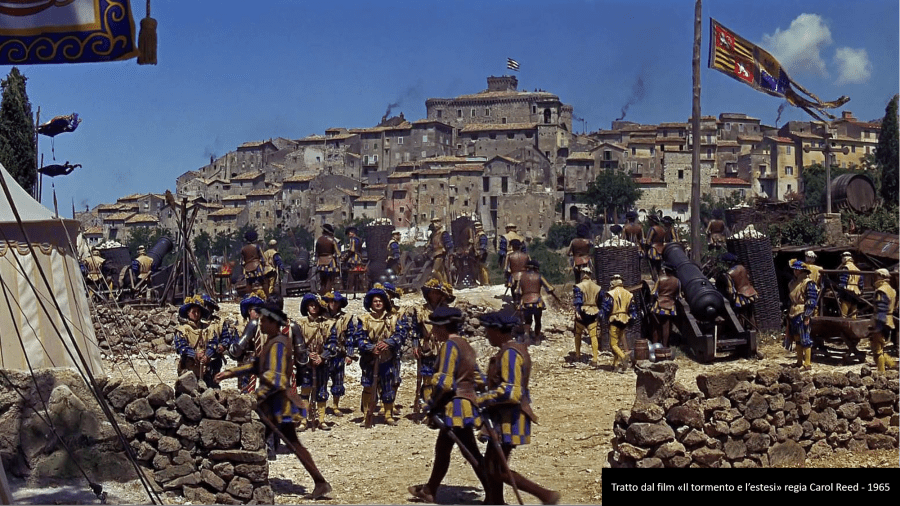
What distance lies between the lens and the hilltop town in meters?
107

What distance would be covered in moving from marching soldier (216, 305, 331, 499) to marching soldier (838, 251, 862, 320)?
33.3 ft

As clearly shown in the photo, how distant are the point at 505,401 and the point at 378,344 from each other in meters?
5.54

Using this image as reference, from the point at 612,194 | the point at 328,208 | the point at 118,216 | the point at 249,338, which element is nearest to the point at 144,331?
the point at 249,338

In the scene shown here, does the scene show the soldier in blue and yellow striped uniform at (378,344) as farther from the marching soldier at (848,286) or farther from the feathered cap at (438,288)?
the marching soldier at (848,286)

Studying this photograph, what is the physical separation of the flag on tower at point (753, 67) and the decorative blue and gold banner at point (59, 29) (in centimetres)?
1565

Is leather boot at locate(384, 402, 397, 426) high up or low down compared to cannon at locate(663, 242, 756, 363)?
down

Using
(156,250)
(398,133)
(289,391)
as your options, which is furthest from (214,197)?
(289,391)

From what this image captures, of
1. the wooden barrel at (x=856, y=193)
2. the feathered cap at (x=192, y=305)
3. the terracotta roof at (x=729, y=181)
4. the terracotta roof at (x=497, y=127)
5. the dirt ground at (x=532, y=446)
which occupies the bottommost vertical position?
the dirt ground at (x=532, y=446)

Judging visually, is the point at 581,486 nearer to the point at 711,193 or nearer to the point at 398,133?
the point at 711,193

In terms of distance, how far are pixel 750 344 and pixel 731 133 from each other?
106 m

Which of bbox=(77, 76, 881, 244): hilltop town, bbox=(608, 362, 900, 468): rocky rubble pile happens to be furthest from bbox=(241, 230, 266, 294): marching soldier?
bbox=(77, 76, 881, 244): hilltop town

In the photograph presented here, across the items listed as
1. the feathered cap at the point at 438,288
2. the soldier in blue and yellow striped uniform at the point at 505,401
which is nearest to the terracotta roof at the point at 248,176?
the feathered cap at the point at 438,288

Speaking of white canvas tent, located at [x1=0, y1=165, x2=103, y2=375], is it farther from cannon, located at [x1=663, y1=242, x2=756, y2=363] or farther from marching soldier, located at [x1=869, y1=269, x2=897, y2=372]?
marching soldier, located at [x1=869, y1=269, x2=897, y2=372]

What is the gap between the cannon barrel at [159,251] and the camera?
2598 centimetres
